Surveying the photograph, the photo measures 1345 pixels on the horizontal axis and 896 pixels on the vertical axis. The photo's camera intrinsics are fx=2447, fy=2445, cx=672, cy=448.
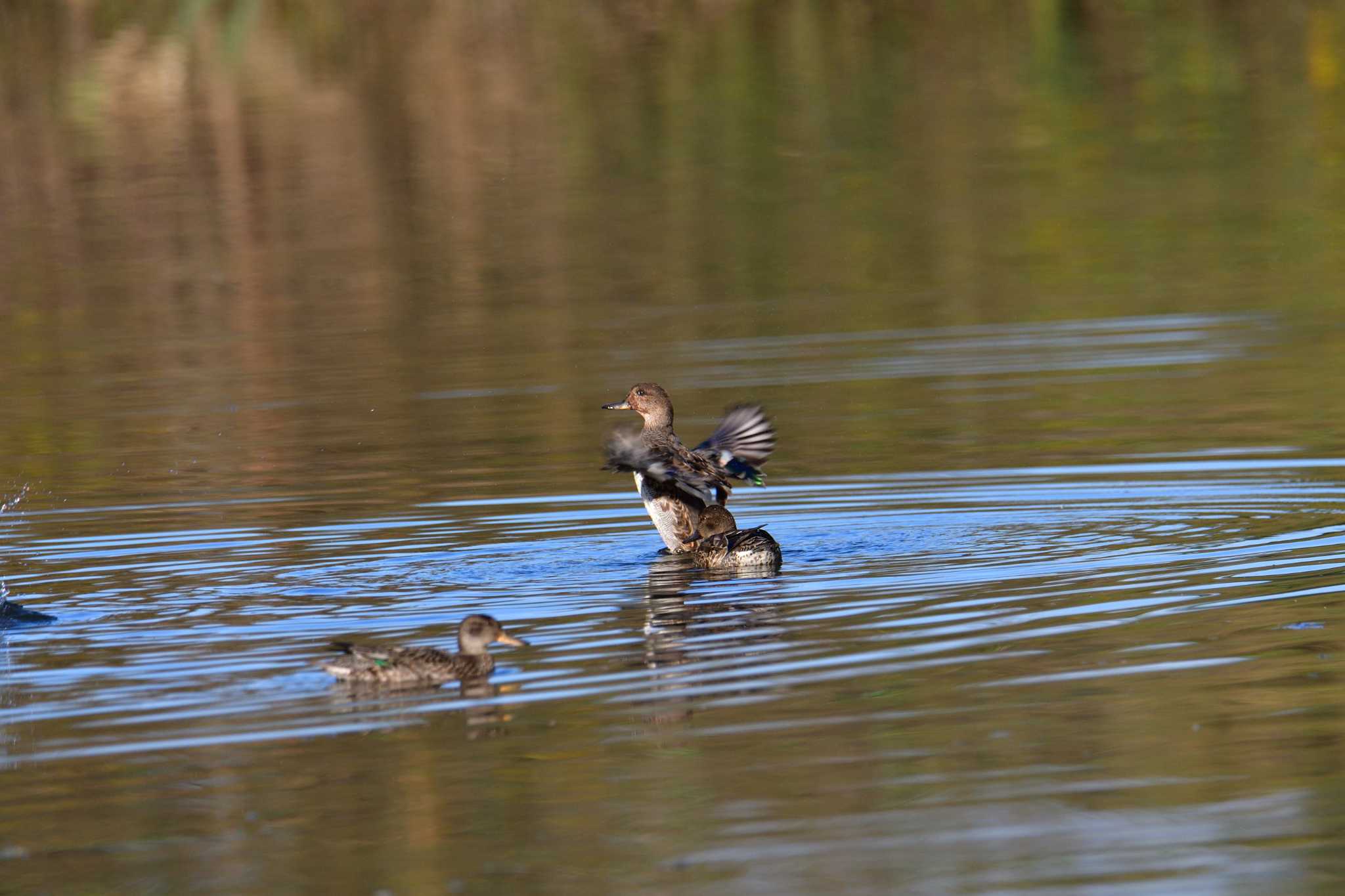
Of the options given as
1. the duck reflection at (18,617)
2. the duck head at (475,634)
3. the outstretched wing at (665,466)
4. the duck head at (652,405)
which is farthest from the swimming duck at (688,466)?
the duck reflection at (18,617)

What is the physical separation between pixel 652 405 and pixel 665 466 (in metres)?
1.60

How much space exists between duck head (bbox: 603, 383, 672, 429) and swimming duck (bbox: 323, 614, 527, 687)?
12.3ft

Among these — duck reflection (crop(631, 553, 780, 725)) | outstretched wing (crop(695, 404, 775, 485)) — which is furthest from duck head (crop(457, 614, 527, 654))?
outstretched wing (crop(695, 404, 775, 485))

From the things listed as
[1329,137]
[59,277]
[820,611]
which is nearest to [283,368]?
[59,277]

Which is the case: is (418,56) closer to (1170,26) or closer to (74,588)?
(1170,26)

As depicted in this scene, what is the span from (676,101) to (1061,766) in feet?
86.2

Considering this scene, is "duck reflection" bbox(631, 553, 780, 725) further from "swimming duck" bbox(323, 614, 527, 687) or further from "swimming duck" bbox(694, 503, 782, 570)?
"swimming duck" bbox(323, 614, 527, 687)

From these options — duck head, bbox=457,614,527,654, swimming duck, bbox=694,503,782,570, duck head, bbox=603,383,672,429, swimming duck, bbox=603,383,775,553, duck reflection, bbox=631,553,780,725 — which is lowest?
duck reflection, bbox=631,553,780,725

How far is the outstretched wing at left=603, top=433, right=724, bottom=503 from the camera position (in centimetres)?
1039

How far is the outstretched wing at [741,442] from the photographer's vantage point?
37.2ft

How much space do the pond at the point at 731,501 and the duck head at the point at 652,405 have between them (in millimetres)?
521

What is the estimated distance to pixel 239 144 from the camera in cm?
3134

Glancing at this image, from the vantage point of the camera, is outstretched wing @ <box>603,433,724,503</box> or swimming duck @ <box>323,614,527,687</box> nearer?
swimming duck @ <box>323,614,527,687</box>

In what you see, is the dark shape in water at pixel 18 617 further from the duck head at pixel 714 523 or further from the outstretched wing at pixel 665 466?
the duck head at pixel 714 523
